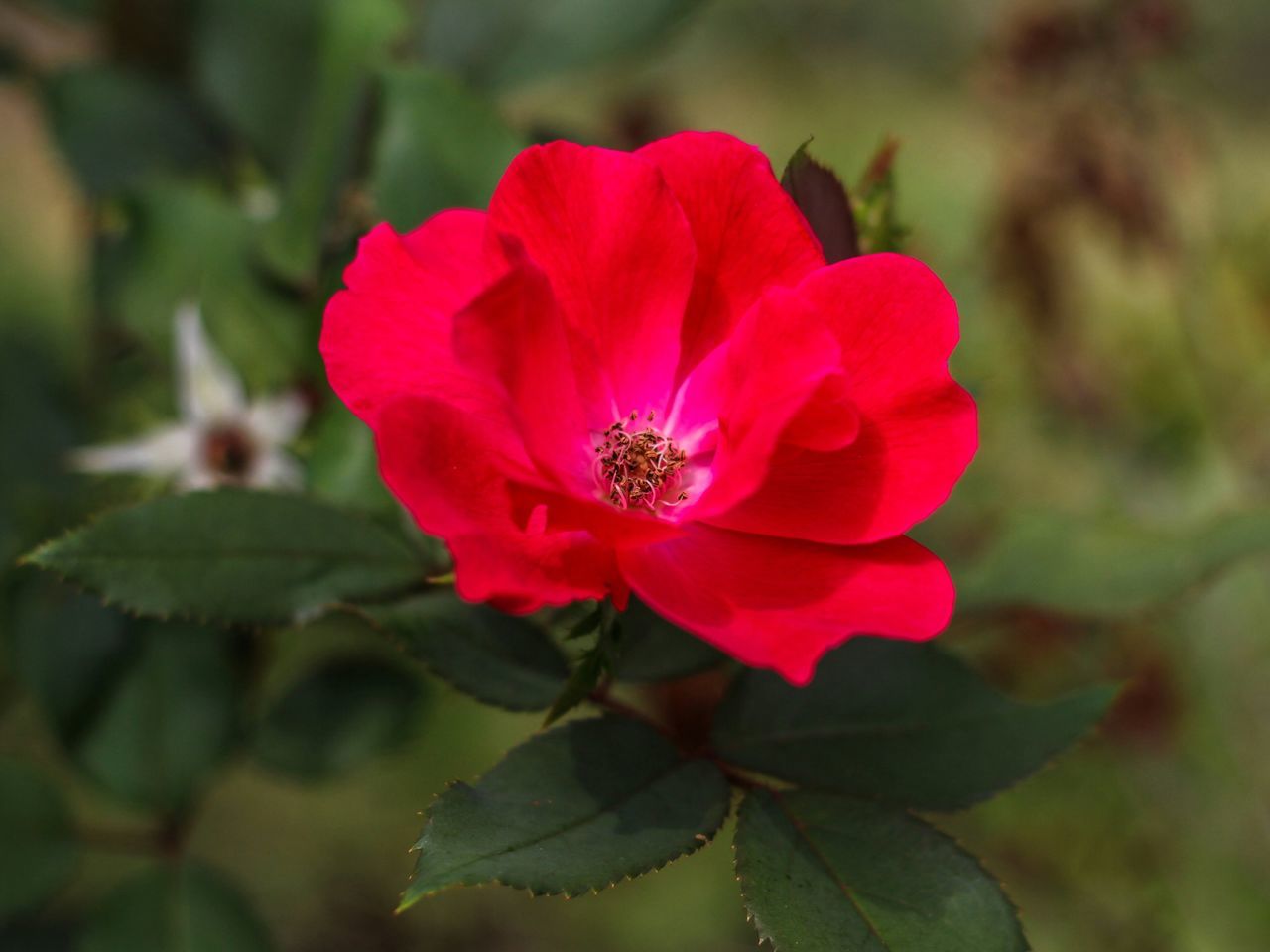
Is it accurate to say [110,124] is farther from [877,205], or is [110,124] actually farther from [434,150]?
[877,205]

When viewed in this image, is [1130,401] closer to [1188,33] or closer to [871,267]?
A: [1188,33]

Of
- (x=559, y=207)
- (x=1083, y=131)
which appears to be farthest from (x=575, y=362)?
(x=1083, y=131)

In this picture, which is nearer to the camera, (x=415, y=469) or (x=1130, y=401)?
(x=415, y=469)

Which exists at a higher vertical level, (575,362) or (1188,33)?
(1188,33)

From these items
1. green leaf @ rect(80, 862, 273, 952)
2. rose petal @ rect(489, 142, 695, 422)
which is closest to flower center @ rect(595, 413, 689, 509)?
rose petal @ rect(489, 142, 695, 422)

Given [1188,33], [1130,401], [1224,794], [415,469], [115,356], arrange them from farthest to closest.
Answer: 1. [1130,401]
2. [1224,794]
3. [1188,33]
4. [115,356]
5. [415,469]

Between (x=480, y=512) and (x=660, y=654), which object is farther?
(x=660, y=654)

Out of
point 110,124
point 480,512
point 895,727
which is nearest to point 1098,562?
point 895,727

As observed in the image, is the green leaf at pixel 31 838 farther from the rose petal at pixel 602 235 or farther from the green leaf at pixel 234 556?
the rose petal at pixel 602 235
